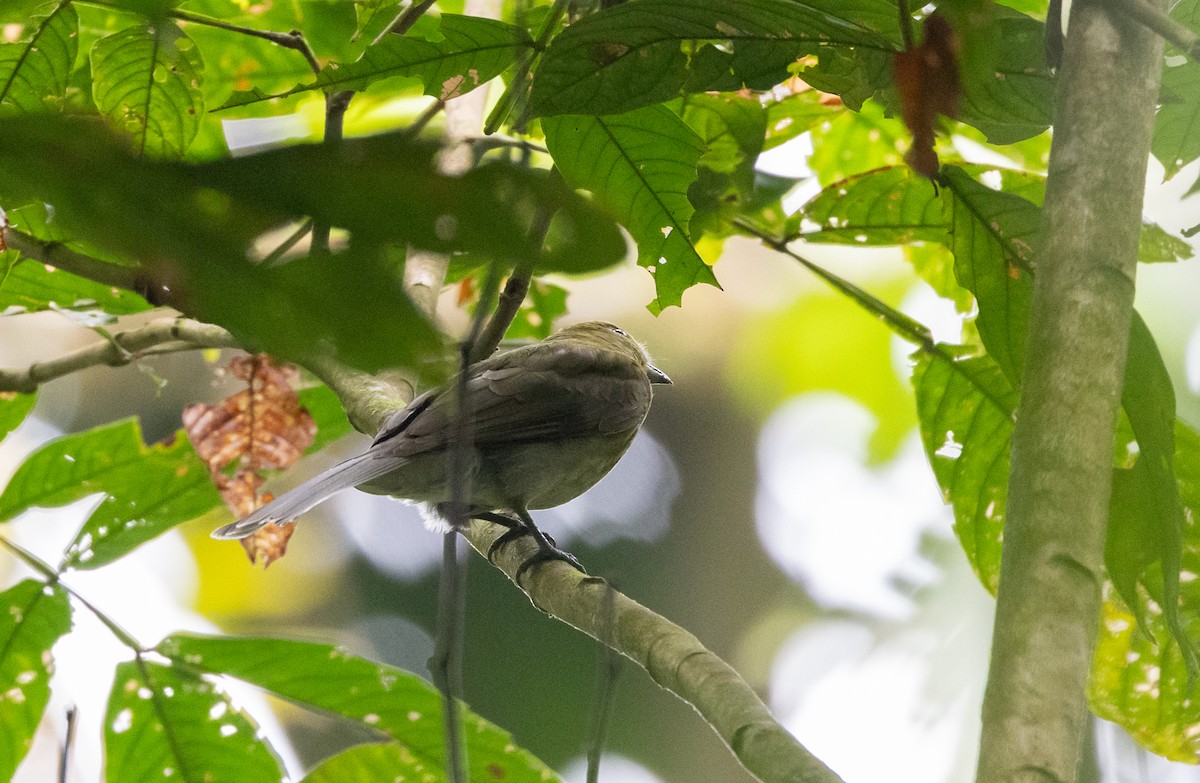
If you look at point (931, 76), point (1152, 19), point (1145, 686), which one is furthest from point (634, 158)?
point (1145, 686)

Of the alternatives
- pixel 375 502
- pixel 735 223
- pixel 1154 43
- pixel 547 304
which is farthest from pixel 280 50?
pixel 375 502

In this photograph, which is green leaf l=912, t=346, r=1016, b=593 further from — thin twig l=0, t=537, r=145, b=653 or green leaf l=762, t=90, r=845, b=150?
thin twig l=0, t=537, r=145, b=653

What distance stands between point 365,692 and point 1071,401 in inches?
58.6

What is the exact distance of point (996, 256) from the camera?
1867 millimetres

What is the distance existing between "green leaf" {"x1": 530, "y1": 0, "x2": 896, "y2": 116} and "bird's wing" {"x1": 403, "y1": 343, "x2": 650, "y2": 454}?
164 centimetres

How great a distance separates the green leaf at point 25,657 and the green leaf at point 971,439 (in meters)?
1.85

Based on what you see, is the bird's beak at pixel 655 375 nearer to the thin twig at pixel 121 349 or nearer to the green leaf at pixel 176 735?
the thin twig at pixel 121 349

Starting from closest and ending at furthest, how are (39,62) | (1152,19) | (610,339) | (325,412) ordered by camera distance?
(1152,19), (39,62), (325,412), (610,339)

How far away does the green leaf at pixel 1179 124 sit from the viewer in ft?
5.60

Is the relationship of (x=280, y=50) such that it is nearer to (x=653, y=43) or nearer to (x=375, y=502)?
(x=653, y=43)

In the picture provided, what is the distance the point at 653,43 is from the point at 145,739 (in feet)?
5.53

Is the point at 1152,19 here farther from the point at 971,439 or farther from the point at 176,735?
the point at 176,735

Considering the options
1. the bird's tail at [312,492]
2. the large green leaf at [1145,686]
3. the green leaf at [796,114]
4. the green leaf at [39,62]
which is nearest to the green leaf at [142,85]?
the green leaf at [39,62]

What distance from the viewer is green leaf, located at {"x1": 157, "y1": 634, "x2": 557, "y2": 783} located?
2.06 m
